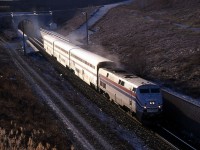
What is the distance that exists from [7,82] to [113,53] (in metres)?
20.9

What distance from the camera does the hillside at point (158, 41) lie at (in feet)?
124

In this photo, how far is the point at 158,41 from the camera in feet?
172

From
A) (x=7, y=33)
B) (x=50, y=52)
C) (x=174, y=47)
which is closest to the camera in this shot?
(x=174, y=47)

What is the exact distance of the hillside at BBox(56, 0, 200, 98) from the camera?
37812 mm

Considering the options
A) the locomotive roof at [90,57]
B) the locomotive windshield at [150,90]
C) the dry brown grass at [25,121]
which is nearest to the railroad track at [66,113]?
the dry brown grass at [25,121]

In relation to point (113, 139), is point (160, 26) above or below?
above

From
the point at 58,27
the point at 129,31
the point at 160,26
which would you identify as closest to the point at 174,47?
the point at 160,26

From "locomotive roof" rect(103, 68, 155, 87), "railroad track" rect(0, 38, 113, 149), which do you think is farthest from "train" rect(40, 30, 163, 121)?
"railroad track" rect(0, 38, 113, 149)

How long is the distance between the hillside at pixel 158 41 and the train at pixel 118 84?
5850 mm

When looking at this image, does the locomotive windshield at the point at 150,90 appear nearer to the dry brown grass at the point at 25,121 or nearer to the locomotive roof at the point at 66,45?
the dry brown grass at the point at 25,121

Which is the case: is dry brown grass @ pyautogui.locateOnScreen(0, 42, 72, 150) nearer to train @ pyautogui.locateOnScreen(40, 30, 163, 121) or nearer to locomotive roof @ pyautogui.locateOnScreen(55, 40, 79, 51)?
train @ pyautogui.locateOnScreen(40, 30, 163, 121)

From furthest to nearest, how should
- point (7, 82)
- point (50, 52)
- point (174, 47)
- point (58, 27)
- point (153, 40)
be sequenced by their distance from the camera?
1. point (58, 27)
2. point (50, 52)
3. point (153, 40)
4. point (174, 47)
5. point (7, 82)

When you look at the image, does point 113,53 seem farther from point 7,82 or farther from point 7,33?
point 7,33

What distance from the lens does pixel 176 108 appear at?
1070 inches
